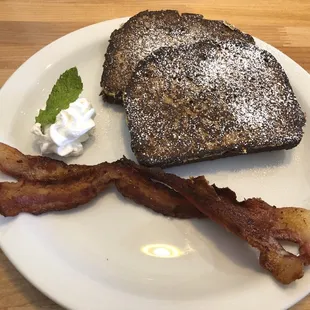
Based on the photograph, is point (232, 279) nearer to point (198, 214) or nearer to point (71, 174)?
point (198, 214)

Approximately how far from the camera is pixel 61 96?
1659 millimetres

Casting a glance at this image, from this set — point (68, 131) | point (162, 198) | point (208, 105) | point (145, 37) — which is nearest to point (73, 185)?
point (68, 131)

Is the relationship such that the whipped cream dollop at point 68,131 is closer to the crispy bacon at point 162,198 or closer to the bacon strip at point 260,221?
the crispy bacon at point 162,198

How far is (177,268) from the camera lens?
142 centimetres

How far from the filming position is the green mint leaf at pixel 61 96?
161cm

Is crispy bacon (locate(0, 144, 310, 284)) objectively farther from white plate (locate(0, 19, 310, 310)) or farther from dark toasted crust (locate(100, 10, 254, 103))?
dark toasted crust (locate(100, 10, 254, 103))

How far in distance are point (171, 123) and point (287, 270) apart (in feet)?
2.26

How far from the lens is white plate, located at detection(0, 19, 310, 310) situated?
51.6 inches

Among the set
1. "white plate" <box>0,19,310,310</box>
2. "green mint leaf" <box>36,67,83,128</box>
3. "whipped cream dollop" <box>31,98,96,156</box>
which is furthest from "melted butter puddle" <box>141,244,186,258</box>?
"green mint leaf" <box>36,67,83,128</box>

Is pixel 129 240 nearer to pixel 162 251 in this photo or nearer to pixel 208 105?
pixel 162 251

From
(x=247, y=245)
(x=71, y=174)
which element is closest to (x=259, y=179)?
(x=247, y=245)

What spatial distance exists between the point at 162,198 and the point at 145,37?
2.70 ft

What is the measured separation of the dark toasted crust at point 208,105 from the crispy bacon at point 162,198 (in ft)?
0.38

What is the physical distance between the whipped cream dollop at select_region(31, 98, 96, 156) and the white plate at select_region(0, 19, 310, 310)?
79 millimetres
